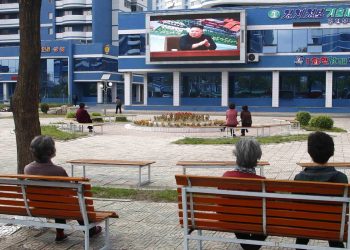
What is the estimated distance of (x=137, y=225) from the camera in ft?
21.4

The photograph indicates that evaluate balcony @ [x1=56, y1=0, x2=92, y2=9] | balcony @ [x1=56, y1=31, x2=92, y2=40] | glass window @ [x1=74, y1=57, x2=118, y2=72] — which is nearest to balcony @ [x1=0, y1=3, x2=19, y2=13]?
balcony @ [x1=56, y1=0, x2=92, y2=9]

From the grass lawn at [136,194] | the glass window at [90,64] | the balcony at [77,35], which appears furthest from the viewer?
the balcony at [77,35]

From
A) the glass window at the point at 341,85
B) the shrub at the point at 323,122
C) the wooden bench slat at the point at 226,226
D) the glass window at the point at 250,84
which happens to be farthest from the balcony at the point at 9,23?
the wooden bench slat at the point at 226,226

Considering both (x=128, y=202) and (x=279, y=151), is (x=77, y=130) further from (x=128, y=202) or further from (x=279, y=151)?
(x=128, y=202)

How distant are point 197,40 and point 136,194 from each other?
42.8 metres

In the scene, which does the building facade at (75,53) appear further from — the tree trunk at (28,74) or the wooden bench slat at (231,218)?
the wooden bench slat at (231,218)

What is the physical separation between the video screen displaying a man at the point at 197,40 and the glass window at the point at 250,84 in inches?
171

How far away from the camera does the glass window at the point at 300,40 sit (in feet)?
157

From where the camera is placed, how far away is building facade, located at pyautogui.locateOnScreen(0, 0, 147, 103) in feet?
231

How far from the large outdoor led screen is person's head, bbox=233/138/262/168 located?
1753 inches

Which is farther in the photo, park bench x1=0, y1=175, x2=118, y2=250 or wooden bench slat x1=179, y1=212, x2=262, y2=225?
park bench x1=0, y1=175, x2=118, y2=250

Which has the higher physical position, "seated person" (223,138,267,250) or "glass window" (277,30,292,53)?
"glass window" (277,30,292,53)

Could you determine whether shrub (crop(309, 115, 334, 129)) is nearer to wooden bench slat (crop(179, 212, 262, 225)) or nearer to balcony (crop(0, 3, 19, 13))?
wooden bench slat (crop(179, 212, 262, 225))

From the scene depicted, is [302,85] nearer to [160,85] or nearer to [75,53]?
[160,85]
